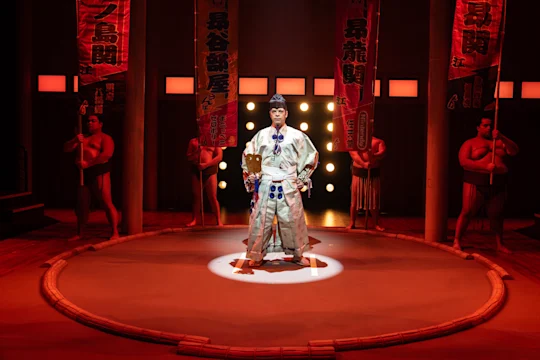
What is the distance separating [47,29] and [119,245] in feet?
16.2

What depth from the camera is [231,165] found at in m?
10.4

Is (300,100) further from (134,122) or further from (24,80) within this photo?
(24,80)

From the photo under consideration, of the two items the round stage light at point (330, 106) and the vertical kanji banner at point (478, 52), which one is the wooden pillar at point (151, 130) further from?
the vertical kanji banner at point (478, 52)

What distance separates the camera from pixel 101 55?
22.0 feet

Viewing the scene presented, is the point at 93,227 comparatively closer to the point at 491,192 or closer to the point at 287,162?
the point at 287,162

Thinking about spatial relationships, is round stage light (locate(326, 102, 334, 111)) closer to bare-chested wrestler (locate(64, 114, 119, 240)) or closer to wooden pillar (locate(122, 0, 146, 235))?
wooden pillar (locate(122, 0, 146, 235))

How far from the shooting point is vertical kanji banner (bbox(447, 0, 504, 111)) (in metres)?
6.41

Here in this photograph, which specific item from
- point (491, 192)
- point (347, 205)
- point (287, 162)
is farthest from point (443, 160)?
point (347, 205)

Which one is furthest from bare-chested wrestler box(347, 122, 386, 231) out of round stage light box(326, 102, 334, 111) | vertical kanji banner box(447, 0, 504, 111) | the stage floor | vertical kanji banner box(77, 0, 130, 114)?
vertical kanji banner box(77, 0, 130, 114)

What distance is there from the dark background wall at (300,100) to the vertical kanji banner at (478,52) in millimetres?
3244

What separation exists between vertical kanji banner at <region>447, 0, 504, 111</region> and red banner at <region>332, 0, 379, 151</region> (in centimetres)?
104

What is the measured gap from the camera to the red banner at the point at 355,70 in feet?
23.3

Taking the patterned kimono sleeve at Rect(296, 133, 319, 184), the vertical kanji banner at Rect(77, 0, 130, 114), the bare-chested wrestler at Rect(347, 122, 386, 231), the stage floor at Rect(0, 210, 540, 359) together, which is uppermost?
the vertical kanji banner at Rect(77, 0, 130, 114)

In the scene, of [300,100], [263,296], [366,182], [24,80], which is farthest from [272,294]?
[24,80]
